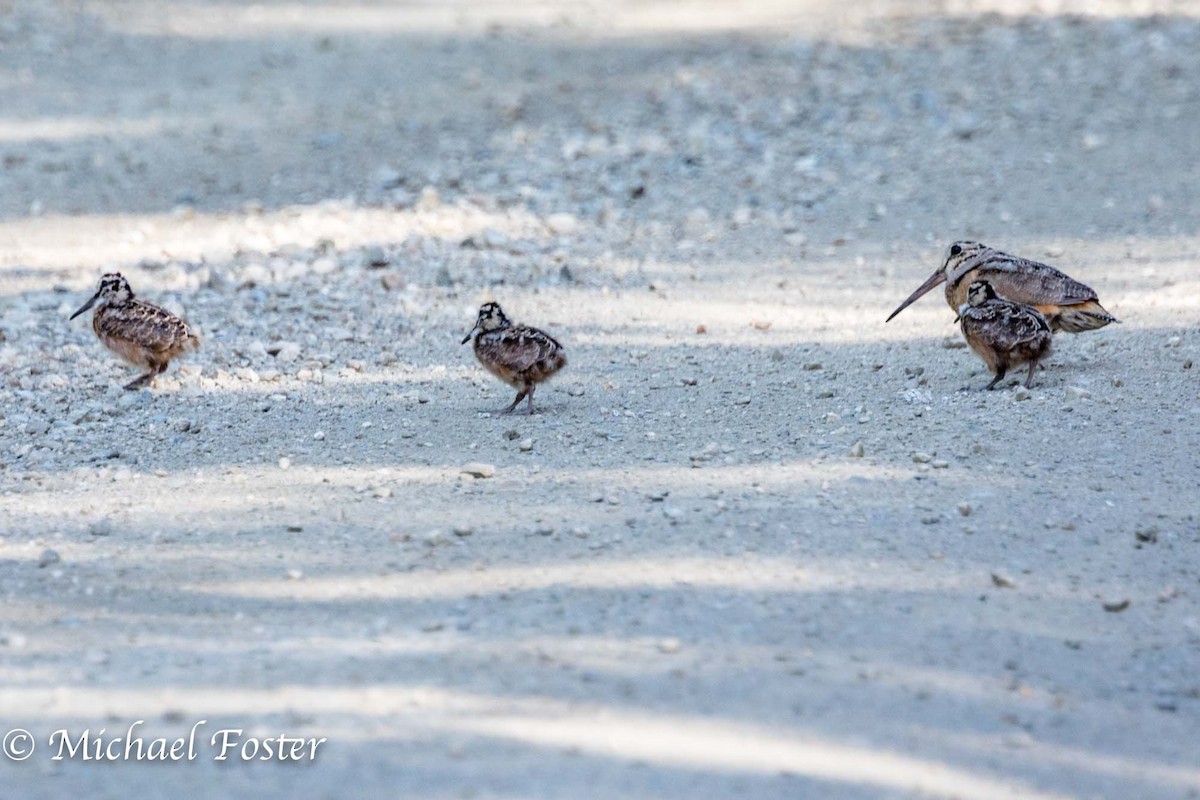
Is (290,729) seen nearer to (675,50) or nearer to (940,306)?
(940,306)

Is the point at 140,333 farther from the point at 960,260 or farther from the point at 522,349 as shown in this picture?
the point at 960,260

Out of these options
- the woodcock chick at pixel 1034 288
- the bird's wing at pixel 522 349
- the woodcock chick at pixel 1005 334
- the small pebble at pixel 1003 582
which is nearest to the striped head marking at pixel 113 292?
the bird's wing at pixel 522 349

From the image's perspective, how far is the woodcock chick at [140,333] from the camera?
8789mm

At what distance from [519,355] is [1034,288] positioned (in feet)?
10.8

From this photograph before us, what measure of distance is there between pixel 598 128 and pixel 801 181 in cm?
257

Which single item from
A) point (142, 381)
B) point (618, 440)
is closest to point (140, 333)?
point (142, 381)

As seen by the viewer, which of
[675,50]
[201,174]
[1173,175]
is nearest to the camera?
[1173,175]

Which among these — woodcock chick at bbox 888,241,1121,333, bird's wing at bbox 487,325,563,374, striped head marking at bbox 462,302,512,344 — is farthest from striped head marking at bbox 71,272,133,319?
woodcock chick at bbox 888,241,1121,333

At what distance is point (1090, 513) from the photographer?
6.78 meters

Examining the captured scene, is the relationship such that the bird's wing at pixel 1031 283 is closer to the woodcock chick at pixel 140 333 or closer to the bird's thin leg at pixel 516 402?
the bird's thin leg at pixel 516 402

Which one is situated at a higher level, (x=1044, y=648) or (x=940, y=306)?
(x=940, y=306)

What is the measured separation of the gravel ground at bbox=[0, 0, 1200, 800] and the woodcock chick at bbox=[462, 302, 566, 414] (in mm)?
278

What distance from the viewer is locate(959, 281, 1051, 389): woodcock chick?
26.8ft

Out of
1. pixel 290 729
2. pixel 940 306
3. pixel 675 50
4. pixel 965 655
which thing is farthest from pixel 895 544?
pixel 675 50
